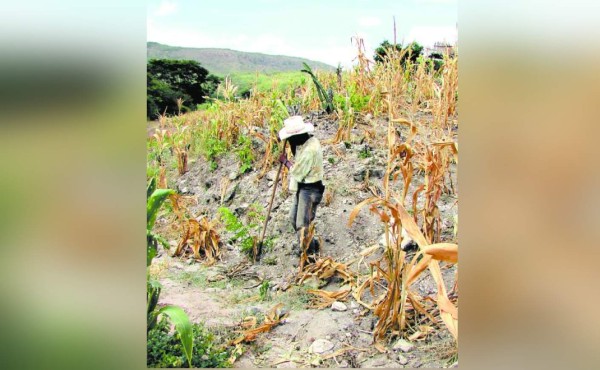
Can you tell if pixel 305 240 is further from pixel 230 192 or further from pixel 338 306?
pixel 230 192

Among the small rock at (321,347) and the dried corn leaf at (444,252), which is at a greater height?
the dried corn leaf at (444,252)

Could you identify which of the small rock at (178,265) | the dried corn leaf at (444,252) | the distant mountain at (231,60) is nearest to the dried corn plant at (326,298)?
the dried corn leaf at (444,252)

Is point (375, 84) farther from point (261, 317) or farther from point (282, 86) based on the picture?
point (261, 317)

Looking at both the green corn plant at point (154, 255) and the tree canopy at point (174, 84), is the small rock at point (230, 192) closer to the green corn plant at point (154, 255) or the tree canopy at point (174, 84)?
the tree canopy at point (174, 84)

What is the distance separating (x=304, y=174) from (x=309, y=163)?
2.7 inches

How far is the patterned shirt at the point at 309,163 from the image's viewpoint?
10.8 ft

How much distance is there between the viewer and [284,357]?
296 cm

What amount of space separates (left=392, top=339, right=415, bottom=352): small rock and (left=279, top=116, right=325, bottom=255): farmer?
2.20 ft

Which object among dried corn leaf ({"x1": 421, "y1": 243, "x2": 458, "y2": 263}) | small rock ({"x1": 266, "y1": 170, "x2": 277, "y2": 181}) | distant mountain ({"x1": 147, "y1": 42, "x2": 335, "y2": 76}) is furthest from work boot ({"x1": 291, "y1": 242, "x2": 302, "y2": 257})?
distant mountain ({"x1": 147, "y1": 42, "x2": 335, "y2": 76})

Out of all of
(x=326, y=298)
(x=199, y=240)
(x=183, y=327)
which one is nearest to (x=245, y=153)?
(x=199, y=240)

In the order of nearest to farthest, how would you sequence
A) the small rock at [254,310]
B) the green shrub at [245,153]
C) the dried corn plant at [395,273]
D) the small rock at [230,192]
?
the dried corn plant at [395,273], the small rock at [254,310], the small rock at [230,192], the green shrub at [245,153]

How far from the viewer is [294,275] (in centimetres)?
320

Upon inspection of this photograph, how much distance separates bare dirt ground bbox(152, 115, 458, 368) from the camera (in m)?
2.95
